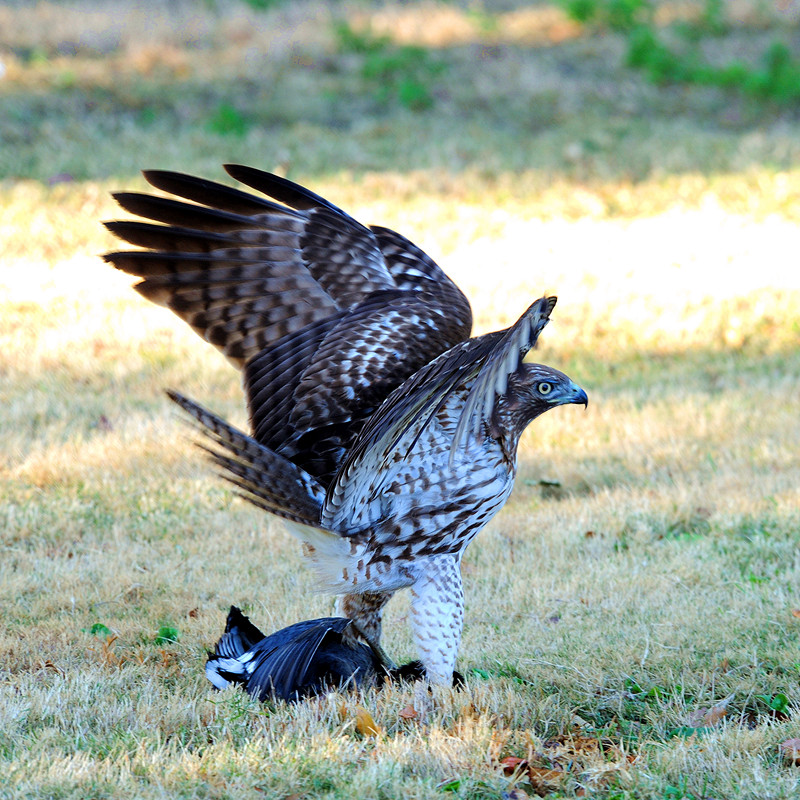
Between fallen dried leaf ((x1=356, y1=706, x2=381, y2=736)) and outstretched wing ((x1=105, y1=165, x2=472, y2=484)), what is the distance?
964 millimetres

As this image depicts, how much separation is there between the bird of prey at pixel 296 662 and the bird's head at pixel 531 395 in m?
1.08

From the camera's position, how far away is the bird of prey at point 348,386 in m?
4.08

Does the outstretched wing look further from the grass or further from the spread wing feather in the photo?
the grass

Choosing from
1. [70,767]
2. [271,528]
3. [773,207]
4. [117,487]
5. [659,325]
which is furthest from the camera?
[773,207]

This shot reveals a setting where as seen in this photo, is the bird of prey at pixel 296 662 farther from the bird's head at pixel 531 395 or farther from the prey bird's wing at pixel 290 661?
the bird's head at pixel 531 395

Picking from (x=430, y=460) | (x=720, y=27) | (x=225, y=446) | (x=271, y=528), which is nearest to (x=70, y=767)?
(x=225, y=446)

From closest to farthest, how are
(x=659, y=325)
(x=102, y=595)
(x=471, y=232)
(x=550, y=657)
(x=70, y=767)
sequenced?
1. (x=70, y=767)
2. (x=550, y=657)
3. (x=102, y=595)
4. (x=659, y=325)
5. (x=471, y=232)

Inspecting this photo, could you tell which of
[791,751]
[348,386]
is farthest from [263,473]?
[791,751]

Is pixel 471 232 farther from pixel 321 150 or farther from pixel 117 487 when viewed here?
pixel 117 487

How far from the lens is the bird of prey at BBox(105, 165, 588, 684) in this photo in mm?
4078

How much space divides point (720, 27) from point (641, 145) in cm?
624

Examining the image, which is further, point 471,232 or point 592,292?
point 471,232

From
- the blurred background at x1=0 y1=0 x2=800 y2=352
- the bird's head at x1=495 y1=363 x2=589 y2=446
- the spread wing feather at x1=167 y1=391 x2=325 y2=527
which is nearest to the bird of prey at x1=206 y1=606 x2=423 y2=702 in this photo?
the spread wing feather at x1=167 y1=391 x2=325 y2=527

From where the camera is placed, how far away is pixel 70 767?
3588 millimetres
